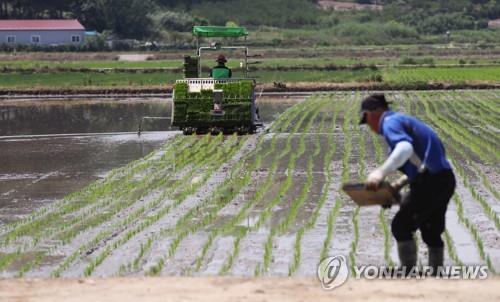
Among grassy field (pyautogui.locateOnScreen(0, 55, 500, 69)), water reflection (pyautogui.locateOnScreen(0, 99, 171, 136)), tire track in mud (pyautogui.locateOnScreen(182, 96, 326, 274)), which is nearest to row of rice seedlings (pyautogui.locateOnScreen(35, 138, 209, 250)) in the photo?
tire track in mud (pyautogui.locateOnScreen(182, 96, 326, 274))

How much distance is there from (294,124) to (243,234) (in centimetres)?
1262

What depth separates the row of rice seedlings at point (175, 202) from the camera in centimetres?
848

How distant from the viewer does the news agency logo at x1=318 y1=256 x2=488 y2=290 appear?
22.7ft

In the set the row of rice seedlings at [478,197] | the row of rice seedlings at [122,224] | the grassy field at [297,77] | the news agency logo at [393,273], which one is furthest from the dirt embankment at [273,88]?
the news agency logo at [393,273]

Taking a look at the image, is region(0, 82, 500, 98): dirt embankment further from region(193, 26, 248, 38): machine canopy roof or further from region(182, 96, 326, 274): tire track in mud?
region(182, 96, 326, 274): tire track in mud

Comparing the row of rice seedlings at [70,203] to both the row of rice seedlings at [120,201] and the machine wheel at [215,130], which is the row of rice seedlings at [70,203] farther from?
the machine wheel at [215,130]

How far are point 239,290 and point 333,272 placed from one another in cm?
105

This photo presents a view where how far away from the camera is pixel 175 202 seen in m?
11.5

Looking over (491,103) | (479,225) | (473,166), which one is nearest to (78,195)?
(479,225)

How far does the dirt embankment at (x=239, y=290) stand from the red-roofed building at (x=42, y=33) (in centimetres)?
6968

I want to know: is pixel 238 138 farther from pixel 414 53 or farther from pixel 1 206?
pixel 414 53

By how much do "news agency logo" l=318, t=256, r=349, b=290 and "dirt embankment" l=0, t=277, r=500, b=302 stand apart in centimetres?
8

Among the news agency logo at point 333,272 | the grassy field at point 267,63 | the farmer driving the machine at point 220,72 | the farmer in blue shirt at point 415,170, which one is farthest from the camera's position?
the grassy field at point 267,63

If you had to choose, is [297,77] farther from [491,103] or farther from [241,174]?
[241,174]
